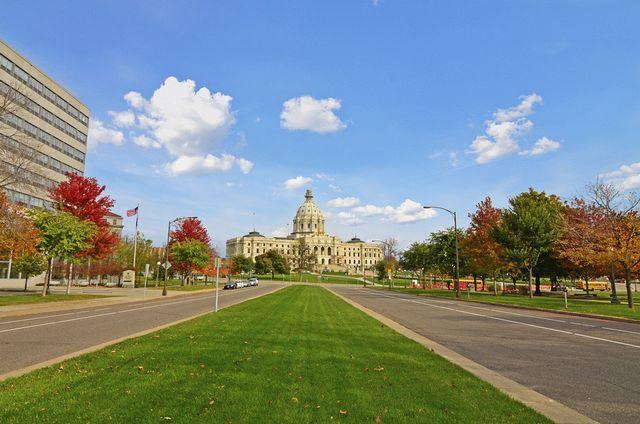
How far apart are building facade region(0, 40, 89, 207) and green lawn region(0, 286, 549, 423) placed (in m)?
43.1

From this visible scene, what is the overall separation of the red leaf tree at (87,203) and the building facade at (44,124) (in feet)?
31.9

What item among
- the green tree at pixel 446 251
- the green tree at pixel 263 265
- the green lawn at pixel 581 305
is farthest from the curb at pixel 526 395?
the green tree at pixel 263 265

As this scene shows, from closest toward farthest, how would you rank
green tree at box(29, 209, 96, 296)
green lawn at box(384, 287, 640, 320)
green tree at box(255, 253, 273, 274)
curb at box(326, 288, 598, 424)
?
1. curb at box(326, 288, 598, 424)
2. green lawn at box(384, 287, 640, 320)
3. green tree at box(29, 209, 96, 296)
4. green tree at box(255, 253, 273, 274)

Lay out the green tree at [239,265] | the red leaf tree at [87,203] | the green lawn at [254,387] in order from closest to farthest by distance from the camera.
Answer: the green lawn at [254,387]
the red leaf tree at [87,203]
the green tree at [239,265]

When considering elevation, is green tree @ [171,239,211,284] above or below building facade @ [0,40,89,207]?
below

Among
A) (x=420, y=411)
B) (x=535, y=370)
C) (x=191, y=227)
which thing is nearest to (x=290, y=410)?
(x=420, y=411)

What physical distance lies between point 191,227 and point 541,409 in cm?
5939

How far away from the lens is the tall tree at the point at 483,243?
46.6 m

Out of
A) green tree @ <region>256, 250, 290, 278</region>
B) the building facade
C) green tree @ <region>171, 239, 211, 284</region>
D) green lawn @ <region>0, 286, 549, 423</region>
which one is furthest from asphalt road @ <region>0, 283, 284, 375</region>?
green tree @ <region>256, 250, 290, 278</region>

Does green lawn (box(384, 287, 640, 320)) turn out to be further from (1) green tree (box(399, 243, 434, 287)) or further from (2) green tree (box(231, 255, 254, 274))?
(2) green tree (box(231, 255, 254, 274))

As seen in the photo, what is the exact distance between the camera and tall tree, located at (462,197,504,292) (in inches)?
1836

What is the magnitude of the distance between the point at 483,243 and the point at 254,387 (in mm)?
46388

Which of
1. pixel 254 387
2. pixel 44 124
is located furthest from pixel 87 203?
pixel 254 387

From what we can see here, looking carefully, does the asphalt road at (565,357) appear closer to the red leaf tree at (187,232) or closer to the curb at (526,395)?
the curb at (526,395)
